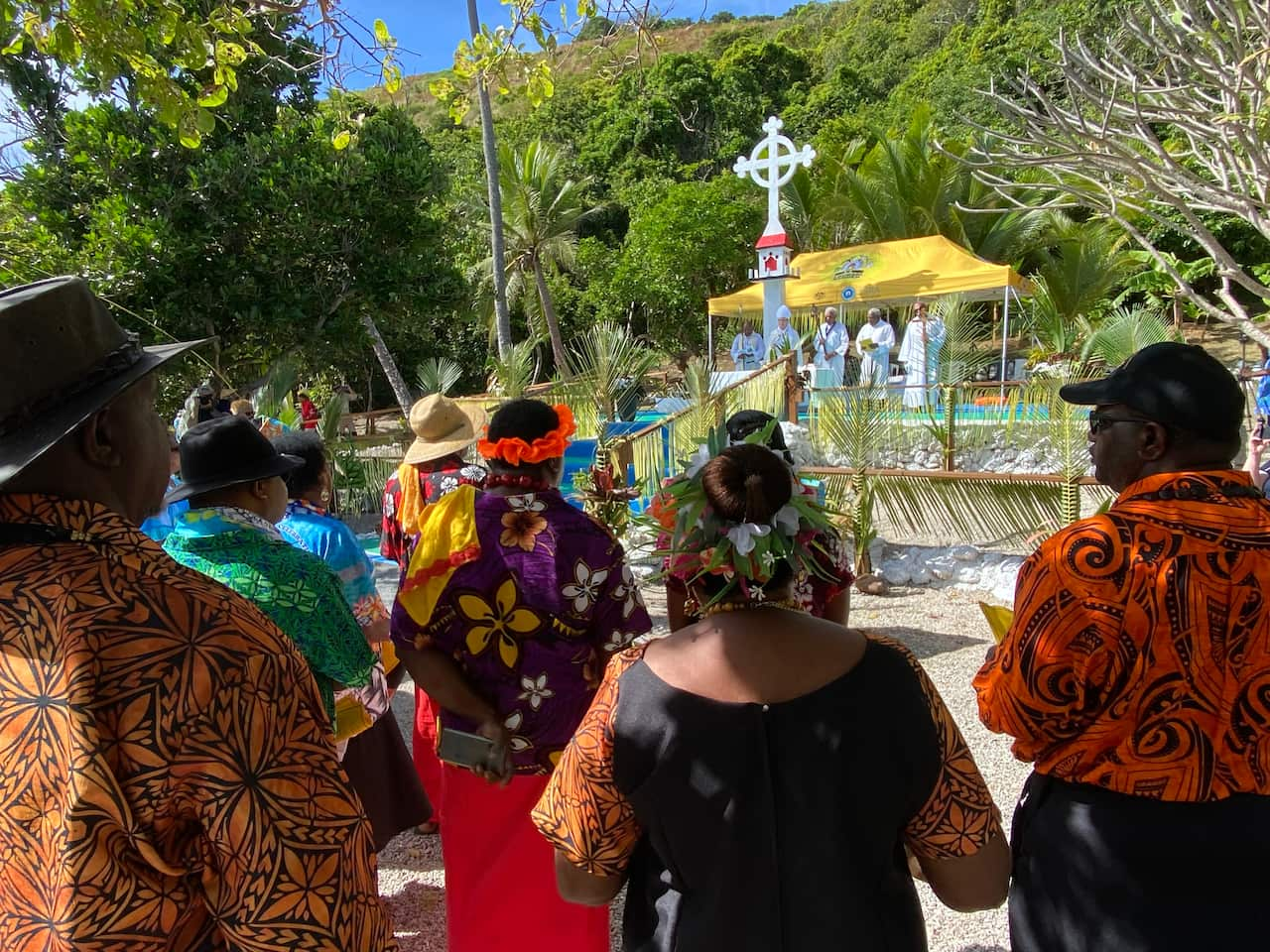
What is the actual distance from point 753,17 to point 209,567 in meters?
91.4

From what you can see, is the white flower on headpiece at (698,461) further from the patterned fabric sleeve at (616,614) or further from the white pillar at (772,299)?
the white pillar at (772,299)

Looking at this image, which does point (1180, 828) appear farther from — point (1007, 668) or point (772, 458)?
point (772, 458)

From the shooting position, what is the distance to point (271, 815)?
93 cm

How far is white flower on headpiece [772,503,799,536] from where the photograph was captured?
4.95 feet

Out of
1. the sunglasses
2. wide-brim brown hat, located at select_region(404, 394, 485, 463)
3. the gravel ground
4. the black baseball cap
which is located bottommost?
the gravel ground

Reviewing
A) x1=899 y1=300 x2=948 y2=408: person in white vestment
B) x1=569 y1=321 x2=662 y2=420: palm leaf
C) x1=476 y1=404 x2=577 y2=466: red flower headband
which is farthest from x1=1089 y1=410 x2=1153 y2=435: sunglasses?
x1=569 y1=321 x2=662 y2=420: palm leaf

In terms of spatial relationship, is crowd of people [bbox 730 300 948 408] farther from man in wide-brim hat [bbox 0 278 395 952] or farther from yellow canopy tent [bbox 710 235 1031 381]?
man in wide-brim hat [bbox 0 278 395 952]

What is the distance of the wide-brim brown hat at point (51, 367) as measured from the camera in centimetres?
97

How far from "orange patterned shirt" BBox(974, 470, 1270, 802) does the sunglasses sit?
0.15 metres

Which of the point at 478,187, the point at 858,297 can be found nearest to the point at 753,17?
the point at 478,187

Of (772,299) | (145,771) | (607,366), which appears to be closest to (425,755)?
(145,771)

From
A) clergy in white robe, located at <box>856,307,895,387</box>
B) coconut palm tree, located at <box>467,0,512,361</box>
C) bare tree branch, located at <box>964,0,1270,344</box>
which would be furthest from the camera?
clergy in white robe, located at <box>856,307,895,387</box>

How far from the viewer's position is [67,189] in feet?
31.7

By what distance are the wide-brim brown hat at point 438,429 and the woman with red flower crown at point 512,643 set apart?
1.60 meters
